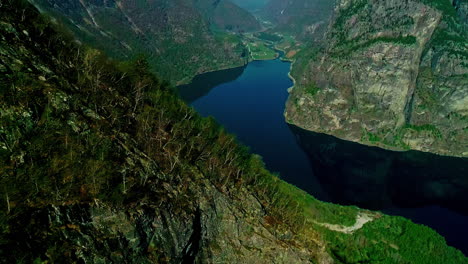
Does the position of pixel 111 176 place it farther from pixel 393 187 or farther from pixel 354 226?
pixel 393 187

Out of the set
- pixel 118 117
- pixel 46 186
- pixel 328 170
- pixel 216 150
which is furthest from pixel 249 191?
pixel 328 170

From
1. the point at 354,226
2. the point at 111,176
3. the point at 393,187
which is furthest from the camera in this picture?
the point at 393,187

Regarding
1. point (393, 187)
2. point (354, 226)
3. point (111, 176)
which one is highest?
point (111, 176)

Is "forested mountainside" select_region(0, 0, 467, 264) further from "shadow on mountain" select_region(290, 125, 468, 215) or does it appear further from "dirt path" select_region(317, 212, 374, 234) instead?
"shadow on mountain" select_region(290, 125, 468, 215)

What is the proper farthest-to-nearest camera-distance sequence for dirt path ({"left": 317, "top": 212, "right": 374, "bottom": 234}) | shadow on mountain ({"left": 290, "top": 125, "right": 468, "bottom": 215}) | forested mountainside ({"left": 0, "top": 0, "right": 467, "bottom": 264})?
shadow on mountain ({"left": 290, "top": 125, "right": 468, "bottom": 215}) → dirt path ({"left": 317, "top": 212, "right": 374, "bottom": 234}) → forested mountainside ({"left": 0, "top": 0, "right": 467, "bottom": 264})

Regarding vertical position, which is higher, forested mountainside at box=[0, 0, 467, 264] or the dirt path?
forested mountainside at box=[0, 0, 467, 264]

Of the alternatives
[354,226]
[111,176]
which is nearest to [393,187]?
[354,226]

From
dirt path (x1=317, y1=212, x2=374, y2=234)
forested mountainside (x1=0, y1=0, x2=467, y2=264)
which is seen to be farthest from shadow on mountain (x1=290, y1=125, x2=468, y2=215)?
forested mountainside (x1=0, y1=0, x2=467, y2=264)

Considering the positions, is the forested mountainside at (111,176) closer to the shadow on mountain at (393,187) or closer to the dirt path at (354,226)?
the dirt path at (354,226)
